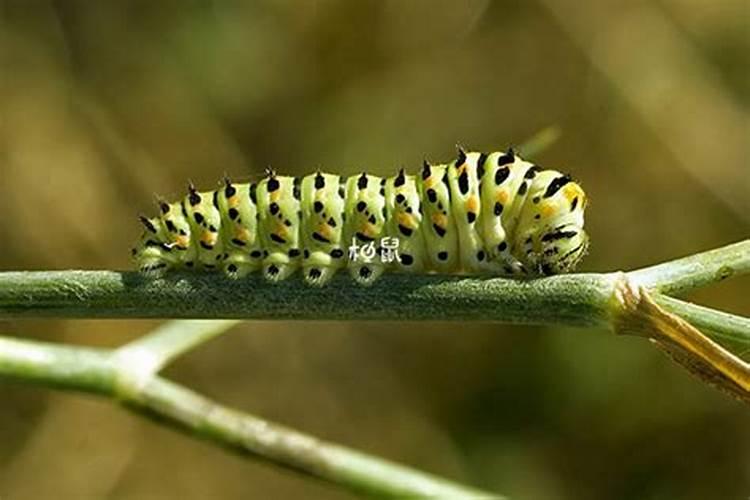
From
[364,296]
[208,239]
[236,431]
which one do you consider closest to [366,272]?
[364,296]

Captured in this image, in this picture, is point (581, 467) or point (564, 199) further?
point (581, 467)

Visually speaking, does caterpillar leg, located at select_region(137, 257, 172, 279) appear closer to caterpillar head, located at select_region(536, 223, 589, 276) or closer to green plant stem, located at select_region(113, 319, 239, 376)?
green plant stem, located at select_region(113, 319, 239, 376)

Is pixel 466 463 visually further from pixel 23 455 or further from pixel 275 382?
pixel 23 455

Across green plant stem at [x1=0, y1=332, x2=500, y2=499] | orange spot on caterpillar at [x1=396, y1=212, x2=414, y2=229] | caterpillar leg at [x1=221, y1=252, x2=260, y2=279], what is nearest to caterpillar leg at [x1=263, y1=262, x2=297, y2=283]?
caterpillar leg at [x1=221, y1=252, x2=260, y2=279]

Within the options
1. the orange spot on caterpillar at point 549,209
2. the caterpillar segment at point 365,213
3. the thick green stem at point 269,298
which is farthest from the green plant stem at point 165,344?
the thick green stem at point 269,298

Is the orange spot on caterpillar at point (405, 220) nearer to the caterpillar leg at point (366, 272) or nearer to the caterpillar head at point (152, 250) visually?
the caterpillar leg at point (366, 272)

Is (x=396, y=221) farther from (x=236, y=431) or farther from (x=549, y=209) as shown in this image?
(x=236, y=431)

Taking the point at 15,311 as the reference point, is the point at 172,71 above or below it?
above

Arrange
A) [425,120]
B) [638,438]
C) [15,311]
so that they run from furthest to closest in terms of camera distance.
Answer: [425,120]
[638,438]
[15,311]

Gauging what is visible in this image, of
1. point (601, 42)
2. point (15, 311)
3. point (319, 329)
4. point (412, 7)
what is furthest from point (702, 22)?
point (15, 311)
